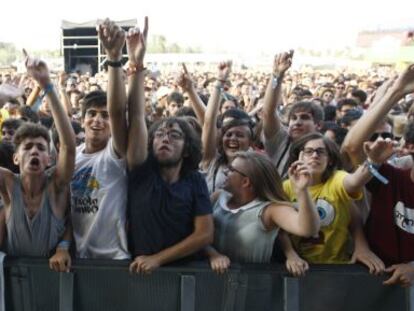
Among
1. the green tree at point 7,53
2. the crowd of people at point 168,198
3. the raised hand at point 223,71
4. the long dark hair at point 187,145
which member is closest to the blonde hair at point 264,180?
the crowd of people at point 168,198

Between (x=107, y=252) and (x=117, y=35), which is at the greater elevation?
(x=117, y=35)

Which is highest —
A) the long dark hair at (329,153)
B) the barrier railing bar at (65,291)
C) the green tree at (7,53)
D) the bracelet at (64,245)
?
the long dark hair at (329,153)

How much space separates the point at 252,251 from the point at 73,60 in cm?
1759

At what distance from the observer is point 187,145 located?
10.5 feet

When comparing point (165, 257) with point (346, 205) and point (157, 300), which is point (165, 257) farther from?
point (346, 205)

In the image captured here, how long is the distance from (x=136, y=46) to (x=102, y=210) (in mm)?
877

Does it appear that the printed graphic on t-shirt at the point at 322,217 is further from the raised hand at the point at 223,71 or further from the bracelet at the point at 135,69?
the raised hand at the point at 223,71

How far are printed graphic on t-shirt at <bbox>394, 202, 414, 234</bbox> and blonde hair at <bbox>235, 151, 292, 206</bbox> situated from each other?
1.85 ft

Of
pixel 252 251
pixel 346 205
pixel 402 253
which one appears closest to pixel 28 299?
pixel 252 251

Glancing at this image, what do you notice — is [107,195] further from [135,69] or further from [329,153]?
[329,153]

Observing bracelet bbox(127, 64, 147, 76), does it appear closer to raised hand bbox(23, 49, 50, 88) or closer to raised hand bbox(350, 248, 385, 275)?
raised hand bbox(23, 49, 50, 88)

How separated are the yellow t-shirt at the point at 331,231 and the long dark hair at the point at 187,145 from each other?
0.70m

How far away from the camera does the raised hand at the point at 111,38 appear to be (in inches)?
112

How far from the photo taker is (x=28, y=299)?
112 inches
